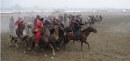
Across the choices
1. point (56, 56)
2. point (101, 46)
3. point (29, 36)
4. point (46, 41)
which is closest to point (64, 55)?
point (56, 56)

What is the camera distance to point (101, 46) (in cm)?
1755

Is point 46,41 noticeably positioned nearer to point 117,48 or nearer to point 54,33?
point 54,33

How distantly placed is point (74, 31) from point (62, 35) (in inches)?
53.0

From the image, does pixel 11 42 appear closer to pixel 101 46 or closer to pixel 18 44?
pixel 18 44

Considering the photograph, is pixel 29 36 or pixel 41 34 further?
pixel 29 36

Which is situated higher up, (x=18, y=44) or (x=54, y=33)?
(x=54, y=33)

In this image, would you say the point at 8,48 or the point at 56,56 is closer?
the point at 56,56

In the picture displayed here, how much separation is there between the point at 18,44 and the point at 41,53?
9.77ft

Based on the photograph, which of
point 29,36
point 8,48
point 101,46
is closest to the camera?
point 29,36

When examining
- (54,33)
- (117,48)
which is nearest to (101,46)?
(117,48)

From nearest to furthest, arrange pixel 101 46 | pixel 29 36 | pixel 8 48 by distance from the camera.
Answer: pixel 29 36, pixel 8 48, pixel 101 46

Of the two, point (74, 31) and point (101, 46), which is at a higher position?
point (74, 31)

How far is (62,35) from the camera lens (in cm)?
1609

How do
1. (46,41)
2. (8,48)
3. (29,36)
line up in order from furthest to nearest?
(8,48) < (29,36) < (46,41)
